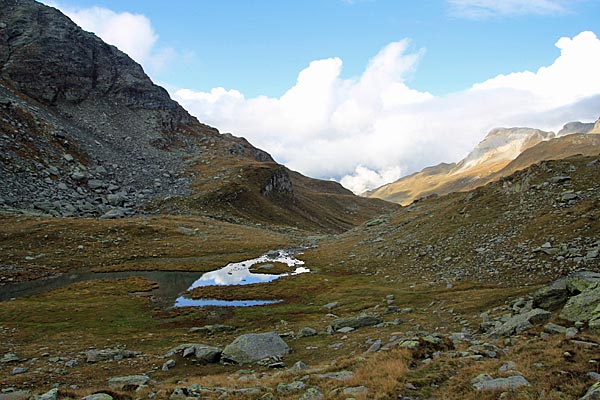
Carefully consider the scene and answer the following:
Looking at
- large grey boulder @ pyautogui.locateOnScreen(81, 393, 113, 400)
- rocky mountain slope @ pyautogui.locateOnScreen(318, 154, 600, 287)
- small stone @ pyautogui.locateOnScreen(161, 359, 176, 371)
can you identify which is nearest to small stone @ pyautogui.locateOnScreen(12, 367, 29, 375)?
small stone @ pyautogui.locateOnScreen(161, 359, 176, 371)

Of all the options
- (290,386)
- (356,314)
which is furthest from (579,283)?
(290,386)

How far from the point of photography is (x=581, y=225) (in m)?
36.2

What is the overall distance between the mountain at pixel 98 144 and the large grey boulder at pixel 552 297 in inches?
3568

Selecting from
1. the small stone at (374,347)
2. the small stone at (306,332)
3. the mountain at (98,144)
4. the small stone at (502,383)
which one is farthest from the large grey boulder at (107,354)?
the mountain at (98,144)

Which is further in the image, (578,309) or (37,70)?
(37,70)

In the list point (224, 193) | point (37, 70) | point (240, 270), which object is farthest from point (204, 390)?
point (37, 70)

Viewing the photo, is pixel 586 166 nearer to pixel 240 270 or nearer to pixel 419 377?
pixel 419 377

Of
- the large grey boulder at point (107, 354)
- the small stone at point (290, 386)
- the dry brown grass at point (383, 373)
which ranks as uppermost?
the dry brown grass at point (383, 373)

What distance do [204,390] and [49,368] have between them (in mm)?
13188

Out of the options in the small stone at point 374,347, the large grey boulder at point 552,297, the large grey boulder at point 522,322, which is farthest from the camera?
the large grey boulder at point 552,297

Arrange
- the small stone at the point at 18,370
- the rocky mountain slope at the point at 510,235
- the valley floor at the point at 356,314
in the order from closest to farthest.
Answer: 1. the valley floor at the point at 356,314
2. the small stone at the point at 18,370
3. the rocky mountain slope at the point at 510,235

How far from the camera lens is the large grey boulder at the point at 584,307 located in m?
19.0

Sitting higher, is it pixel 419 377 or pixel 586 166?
pixel 586 166

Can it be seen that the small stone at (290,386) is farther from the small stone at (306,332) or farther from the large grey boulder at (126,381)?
the small stone at (306,332)
